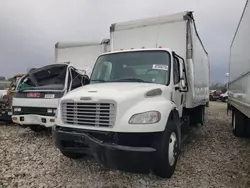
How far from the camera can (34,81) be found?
7.97m

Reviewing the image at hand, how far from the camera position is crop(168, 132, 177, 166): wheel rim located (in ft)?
14.2

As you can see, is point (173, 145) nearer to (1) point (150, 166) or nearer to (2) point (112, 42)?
(1) point (150, 166)

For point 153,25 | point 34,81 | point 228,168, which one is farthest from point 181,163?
point 34,81

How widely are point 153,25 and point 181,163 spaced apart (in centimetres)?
378

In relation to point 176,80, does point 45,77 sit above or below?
above

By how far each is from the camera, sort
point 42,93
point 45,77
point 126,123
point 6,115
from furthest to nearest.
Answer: point 6,115 < point 45,77 < point 42,93 < point 126,123

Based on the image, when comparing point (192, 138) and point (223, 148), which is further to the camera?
point (192, 138)

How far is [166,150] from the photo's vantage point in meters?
3.99

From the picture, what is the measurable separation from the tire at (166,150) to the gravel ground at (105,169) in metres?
0.25

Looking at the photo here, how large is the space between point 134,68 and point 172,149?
1867mm

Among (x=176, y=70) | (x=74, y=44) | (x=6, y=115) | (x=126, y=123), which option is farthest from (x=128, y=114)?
(x=6, y=115)

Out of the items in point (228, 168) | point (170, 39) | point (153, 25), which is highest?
point (153, 25)

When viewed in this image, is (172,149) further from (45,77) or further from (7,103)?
(7,103)

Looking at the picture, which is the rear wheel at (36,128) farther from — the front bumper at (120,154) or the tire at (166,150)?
the tire at (166,150)
